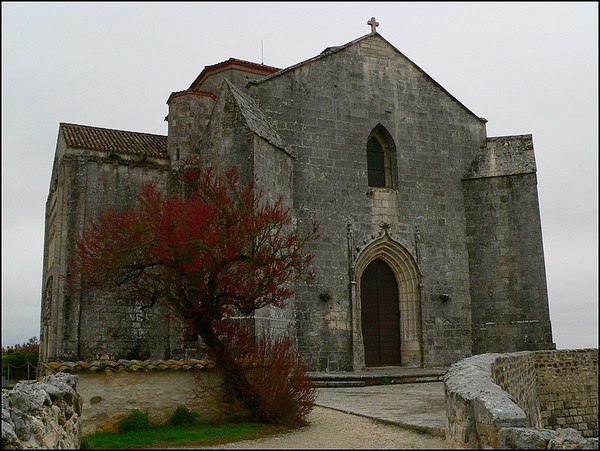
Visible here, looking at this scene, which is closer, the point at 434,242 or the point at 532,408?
the point at 532,408

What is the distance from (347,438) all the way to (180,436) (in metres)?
2.10

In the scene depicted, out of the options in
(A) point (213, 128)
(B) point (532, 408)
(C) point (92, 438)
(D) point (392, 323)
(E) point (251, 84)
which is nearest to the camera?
(C) point (92, 438)

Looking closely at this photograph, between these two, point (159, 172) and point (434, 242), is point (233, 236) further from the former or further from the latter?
point (434, 242)

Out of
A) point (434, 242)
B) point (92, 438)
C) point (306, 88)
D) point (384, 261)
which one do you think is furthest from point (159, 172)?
point (92, 438)

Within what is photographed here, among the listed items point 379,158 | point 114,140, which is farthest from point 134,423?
point 379,158

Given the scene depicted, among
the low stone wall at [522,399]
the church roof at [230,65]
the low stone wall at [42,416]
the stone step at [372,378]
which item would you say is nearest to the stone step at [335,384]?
the stone step at [372,378]

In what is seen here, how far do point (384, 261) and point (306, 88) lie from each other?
5.38m

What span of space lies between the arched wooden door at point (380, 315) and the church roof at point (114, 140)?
264 inches

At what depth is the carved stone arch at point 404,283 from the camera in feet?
55.6

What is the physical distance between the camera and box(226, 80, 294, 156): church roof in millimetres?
14426

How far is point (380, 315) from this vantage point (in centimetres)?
1727

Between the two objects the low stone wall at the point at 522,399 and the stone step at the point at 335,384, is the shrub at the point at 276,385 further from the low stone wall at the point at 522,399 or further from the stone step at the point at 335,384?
the stone step at the point at 335,384

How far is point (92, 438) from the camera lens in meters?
7.39

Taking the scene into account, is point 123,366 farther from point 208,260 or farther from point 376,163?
point 376,163
